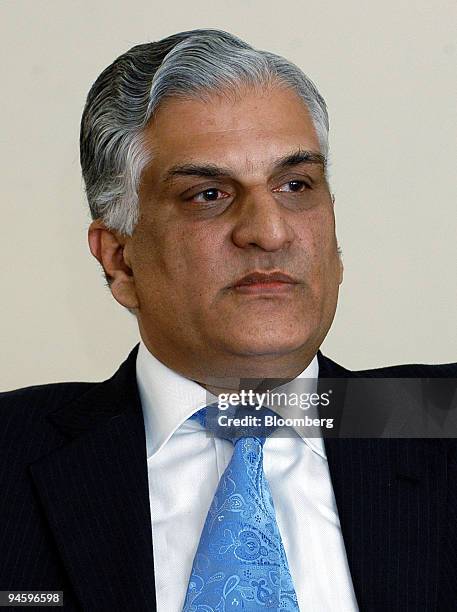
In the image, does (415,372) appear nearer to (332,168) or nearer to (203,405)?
(203,405)

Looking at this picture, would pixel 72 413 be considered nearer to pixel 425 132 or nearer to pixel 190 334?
pixel 190 334

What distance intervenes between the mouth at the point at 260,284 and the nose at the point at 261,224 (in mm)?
38

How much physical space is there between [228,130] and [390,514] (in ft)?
1.92

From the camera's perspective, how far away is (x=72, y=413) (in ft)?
6.16

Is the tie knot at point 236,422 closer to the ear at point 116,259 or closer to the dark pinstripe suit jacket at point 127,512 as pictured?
the dark pinstripe suit jacket at point 127,512

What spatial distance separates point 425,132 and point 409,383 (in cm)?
67

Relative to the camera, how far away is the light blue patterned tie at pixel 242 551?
1.63 meters

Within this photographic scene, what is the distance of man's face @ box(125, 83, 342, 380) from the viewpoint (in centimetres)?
172

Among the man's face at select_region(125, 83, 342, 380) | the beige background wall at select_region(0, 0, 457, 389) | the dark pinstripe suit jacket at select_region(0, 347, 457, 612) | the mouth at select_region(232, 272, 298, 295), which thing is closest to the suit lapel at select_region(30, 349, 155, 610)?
the dark pinstripe suit jacket at select_region(0, 347, 457, 612)

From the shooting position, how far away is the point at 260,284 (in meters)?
1.71

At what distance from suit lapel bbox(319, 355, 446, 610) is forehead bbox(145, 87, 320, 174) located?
43cm

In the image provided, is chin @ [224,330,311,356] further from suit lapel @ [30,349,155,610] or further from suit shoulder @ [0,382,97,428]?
suit shoulder @ [0,382,97,428]

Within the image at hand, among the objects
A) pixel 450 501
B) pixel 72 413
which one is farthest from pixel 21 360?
pixel 450 501

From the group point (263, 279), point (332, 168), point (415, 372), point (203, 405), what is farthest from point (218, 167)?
point (332, 168)
